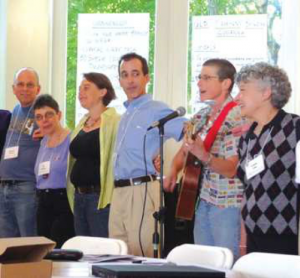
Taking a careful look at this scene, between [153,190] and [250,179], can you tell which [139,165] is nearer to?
[153,190]

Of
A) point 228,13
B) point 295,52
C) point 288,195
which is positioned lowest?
point 288,195

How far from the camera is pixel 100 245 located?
3012mm

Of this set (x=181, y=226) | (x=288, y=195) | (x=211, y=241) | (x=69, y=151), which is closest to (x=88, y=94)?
(x=69, y=151)

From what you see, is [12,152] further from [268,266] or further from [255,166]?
[268,266]

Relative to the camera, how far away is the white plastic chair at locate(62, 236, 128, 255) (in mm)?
2926

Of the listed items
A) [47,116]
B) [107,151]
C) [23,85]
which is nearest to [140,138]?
[107,151]

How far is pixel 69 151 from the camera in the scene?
4.72m

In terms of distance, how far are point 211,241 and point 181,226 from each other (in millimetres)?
636

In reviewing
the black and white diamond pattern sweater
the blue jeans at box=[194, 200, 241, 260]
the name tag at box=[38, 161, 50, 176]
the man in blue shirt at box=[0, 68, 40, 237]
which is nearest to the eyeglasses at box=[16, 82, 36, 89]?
the man in blue shirt at box=[0, 68, 40, 237]

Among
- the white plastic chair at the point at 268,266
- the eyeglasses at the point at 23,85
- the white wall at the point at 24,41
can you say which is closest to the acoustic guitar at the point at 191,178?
the white plastic chair at the point at 268,266

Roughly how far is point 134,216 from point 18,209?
3.72ft

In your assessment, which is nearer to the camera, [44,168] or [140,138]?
[140,138]

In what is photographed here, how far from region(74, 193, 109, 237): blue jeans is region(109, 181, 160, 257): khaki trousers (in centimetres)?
18

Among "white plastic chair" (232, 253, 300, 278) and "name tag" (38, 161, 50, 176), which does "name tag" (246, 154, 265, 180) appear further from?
"name tag" (38, 161, 50, 176)
